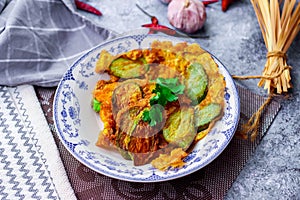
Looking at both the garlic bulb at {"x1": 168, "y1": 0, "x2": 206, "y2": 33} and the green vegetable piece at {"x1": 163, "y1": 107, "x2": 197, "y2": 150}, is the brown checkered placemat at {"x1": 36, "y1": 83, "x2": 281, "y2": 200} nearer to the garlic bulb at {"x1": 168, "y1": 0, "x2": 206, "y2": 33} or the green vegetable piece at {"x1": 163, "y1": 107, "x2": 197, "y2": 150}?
the green vegetable piece at {"x1": 163, "y1": 107, "x2": 197, "y2": 150}

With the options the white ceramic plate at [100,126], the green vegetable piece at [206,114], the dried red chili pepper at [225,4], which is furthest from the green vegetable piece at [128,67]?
the dried red chili pepper at [225,4]

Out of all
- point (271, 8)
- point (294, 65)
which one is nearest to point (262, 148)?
point (294, 65)

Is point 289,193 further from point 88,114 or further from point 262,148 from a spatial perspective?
point 88,114

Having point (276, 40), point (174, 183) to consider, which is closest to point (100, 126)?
point (174, 183)

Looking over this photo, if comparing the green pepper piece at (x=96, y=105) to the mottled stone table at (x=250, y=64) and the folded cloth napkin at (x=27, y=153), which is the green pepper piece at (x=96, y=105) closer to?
the folded cloth napkin at (x=27, y=153)

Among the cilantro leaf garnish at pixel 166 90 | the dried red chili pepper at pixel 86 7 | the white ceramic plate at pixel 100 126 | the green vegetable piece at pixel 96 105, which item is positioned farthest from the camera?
the dried red chili pepper at pixel 86 7

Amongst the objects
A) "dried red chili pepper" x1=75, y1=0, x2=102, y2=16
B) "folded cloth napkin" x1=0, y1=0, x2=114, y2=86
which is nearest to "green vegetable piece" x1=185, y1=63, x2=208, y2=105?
"folded cloth napkin" x1=0, y1=0, x2=114, y2=86
